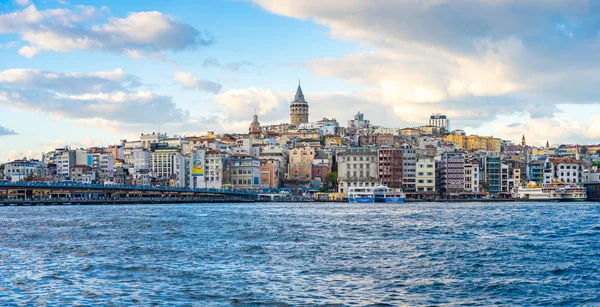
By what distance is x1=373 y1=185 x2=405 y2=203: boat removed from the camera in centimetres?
10673

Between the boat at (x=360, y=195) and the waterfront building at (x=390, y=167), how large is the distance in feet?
26.4

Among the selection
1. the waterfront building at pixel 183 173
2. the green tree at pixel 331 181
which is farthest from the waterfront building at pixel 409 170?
the waterfront building at pixel 183 173

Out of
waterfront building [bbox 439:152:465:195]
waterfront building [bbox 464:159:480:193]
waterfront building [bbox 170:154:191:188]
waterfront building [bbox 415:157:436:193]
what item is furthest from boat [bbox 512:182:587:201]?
waterfront building [bbox 170:154:191:188]

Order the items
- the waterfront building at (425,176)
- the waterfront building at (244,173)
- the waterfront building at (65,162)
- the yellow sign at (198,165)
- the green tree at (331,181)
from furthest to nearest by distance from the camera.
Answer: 1. the waterfront building at (65,162)
2. the waterfront building at (244,173)
3. the yellow sign at (198,165)
4. the green tree at (331,181)
5. the waterfront building at (425,176)

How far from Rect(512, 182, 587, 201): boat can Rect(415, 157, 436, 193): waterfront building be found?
490 inches

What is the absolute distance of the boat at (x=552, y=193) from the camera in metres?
107

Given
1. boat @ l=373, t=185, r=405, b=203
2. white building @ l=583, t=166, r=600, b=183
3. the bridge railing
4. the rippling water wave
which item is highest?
white building @ l=583, t=166, r=600, b=183

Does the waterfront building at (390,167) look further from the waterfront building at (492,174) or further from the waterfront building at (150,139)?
the waterfront building at (150,139)

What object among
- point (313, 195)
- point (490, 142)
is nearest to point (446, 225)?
point (313, 195)

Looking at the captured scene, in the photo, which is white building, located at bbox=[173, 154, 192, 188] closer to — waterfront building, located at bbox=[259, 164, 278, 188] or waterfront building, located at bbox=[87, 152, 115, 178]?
waterfront building, located at bbox=[259, 164, 278, 188]

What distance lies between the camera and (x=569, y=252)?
3125cm

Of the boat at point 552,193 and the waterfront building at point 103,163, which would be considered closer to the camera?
the boat at point 552,193

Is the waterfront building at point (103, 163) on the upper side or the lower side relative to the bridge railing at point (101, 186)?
upper

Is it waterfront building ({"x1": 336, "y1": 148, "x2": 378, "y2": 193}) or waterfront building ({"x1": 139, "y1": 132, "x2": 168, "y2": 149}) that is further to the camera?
waterfront building ({"x1": 139, "y1": 132, "x2": 168, "y2": 149})
